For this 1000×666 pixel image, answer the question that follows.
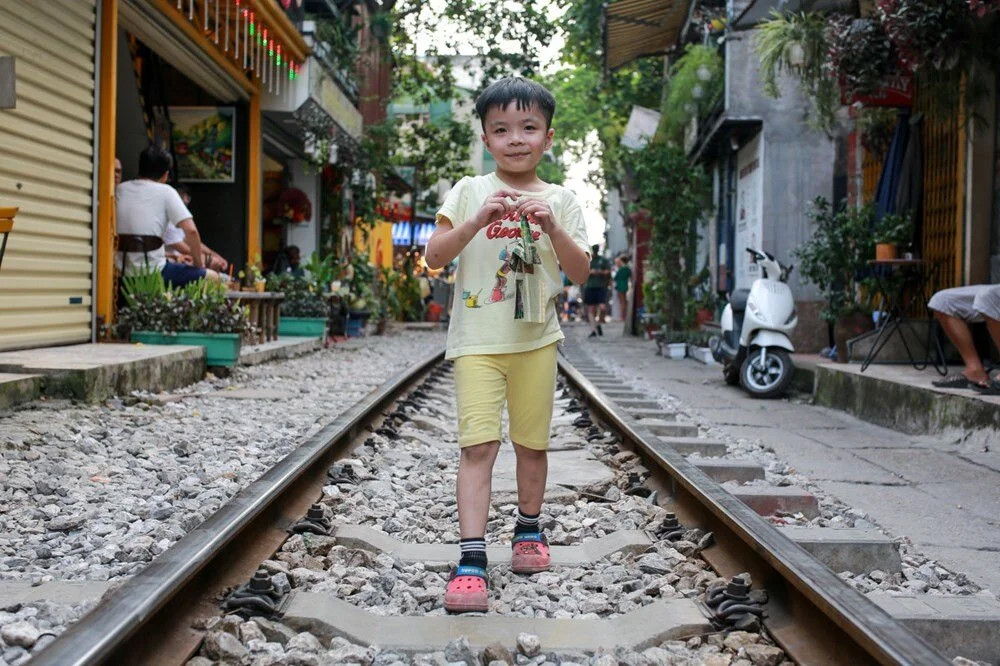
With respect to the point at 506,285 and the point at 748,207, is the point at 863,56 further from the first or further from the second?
the point at 748,207

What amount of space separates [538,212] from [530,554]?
987 millimetres

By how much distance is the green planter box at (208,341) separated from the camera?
9.06 metres

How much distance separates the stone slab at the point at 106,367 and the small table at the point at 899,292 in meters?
5.20

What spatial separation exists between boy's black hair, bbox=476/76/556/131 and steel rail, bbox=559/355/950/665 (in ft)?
4.22

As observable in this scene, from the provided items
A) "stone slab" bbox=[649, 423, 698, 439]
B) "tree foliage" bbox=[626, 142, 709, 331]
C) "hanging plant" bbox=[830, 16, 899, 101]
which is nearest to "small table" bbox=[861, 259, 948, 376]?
"hanging plant" bbox=[830, 16, 899, 101]

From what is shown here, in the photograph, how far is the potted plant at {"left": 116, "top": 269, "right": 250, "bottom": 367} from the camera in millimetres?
9102

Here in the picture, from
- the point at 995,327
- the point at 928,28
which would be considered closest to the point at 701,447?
the point at 995,327

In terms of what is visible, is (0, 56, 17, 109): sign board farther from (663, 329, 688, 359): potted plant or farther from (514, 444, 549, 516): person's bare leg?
(663, 329, 688, 359): potted plant

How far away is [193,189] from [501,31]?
338 inches

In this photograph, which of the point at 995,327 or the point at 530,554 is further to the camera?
the point at 995,327

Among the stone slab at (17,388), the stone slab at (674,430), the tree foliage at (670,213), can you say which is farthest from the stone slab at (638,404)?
the tree foliage at (670,213)

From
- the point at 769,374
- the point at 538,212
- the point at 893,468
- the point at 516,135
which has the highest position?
the point at 516,135

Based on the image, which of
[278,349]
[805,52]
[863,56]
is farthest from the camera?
[278,349]

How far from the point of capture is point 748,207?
15.7 meters
